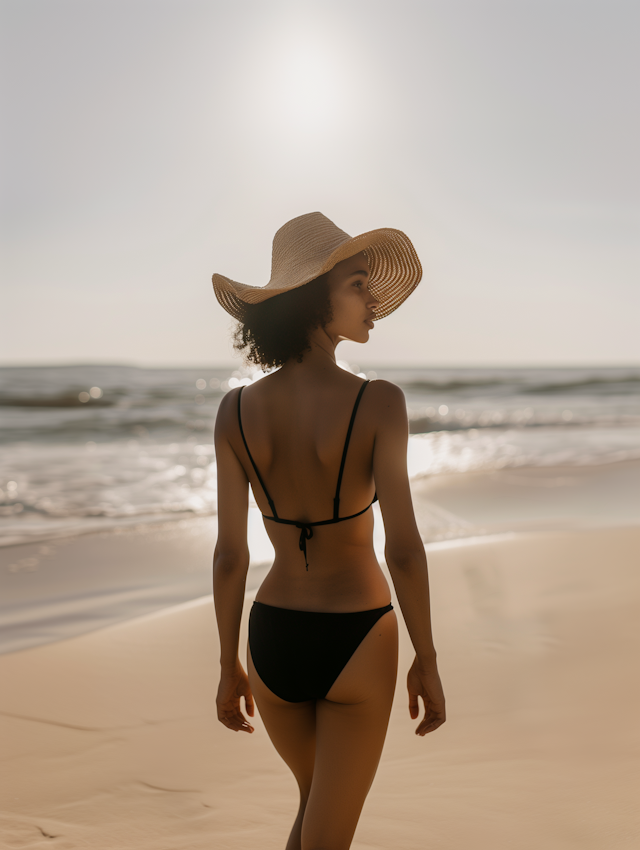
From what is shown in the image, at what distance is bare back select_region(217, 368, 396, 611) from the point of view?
5.84ft

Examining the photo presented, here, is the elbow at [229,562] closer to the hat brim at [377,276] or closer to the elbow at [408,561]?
the elbow at [408,561]

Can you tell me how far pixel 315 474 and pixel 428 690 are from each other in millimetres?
632

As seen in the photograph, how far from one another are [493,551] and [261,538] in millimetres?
2335

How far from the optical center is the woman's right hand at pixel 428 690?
1.85 metres

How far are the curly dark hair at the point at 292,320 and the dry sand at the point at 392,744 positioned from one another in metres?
2.06

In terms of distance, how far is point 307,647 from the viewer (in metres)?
1.82

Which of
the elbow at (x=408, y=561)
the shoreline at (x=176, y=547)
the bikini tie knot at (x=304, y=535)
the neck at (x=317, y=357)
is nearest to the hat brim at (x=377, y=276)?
the neck at (x=317, y=357)

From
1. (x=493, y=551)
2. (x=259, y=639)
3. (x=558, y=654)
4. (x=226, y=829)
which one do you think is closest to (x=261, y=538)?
(x=493, y=551)

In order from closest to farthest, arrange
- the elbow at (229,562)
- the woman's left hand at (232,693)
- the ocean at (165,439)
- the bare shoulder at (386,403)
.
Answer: the bare shoulder at (386,403) → the elbow at (229,562) → the woman's left hand at (232,693) → the ocean at (165,439)

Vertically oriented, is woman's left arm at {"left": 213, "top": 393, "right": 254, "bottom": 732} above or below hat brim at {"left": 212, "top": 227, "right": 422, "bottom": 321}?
below

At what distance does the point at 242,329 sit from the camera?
6.78ft

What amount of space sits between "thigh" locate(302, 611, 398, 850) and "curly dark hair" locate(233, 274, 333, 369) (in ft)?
2.42

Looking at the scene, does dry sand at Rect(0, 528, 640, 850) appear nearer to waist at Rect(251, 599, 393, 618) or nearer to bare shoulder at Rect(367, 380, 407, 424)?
waist at Rect(251, 599, 393, 618)

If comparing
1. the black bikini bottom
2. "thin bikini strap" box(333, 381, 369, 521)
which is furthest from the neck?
the black bikini bottom
